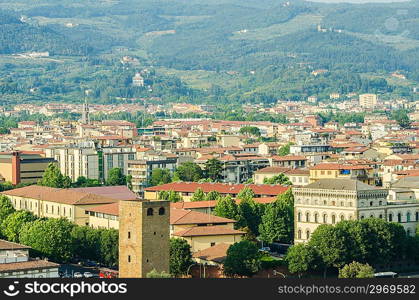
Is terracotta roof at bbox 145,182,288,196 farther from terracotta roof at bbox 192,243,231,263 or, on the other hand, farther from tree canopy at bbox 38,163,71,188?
terracotta roof at bbox 192,243,231,263

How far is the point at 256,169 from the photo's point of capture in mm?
90000

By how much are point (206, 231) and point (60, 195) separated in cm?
1551

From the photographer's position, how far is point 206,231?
50969 mm

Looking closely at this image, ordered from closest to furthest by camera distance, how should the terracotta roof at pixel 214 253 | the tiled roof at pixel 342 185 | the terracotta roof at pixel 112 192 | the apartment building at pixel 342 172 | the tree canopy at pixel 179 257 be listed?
the tree canopy at pixel 179 257 < the terracotta roof at pixel 214 253 < the tiled roof at pixel 342 185 < the terracotta roof at pixel 112 192 < the apartment building at pixel 342 172

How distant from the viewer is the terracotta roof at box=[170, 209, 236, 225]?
52.6 metres

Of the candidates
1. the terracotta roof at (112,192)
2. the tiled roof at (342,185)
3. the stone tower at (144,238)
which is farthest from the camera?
the terracotta roof at (112,192)

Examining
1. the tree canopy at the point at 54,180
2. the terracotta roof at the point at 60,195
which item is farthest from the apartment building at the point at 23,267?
the tree canopy at the point at 54,180

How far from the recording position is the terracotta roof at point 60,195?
6181 cm

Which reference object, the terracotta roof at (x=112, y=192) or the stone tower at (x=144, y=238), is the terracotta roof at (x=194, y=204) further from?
the stone tower at (x=144, y=238)

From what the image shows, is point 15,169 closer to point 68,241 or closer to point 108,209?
point 108,209

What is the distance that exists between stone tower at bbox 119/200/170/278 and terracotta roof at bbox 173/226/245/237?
23.6 feet

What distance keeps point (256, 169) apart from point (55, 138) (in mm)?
35594

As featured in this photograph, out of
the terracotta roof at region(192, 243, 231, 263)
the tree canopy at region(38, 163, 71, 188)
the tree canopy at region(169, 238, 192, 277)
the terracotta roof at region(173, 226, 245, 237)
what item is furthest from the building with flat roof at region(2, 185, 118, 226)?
the tree canopy at region(169, 238, 192, 277)

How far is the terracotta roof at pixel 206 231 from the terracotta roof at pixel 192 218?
97cm
